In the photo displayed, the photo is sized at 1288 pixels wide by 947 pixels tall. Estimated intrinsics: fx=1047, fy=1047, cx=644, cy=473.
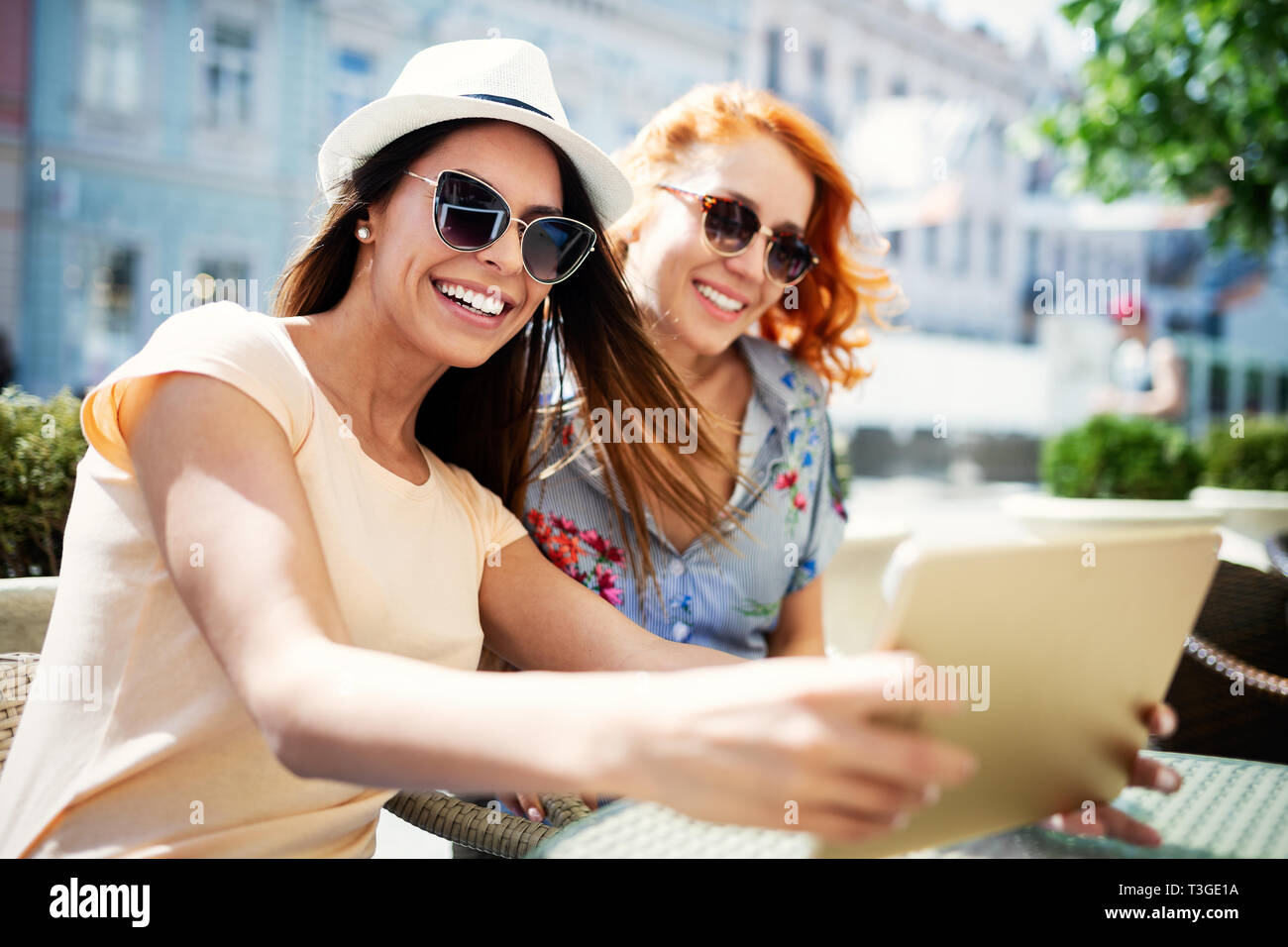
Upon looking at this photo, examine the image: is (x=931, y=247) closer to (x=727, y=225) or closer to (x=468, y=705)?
(x=727, y=225)

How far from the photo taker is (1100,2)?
18.4 ft

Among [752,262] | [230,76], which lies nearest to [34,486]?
[752,262]

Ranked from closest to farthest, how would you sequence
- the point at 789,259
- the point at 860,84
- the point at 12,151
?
1. the point at 789,259
2. the point at 12,151
3. the point at 860,84

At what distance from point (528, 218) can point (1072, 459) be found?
578 cm

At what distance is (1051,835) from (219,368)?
1.16 metres

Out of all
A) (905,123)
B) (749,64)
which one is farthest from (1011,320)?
(749,64)

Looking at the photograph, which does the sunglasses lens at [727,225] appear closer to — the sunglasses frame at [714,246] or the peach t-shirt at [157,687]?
the sunglasses frame at [714,246]

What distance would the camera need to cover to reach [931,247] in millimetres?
29250

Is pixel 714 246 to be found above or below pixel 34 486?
above

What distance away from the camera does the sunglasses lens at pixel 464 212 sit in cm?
147

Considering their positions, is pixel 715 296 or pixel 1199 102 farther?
pixel 1199 102

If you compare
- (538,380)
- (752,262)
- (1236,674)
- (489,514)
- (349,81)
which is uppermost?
(349,81)

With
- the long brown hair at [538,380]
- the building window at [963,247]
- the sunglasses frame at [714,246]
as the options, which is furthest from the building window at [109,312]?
the building window at [963,247]
